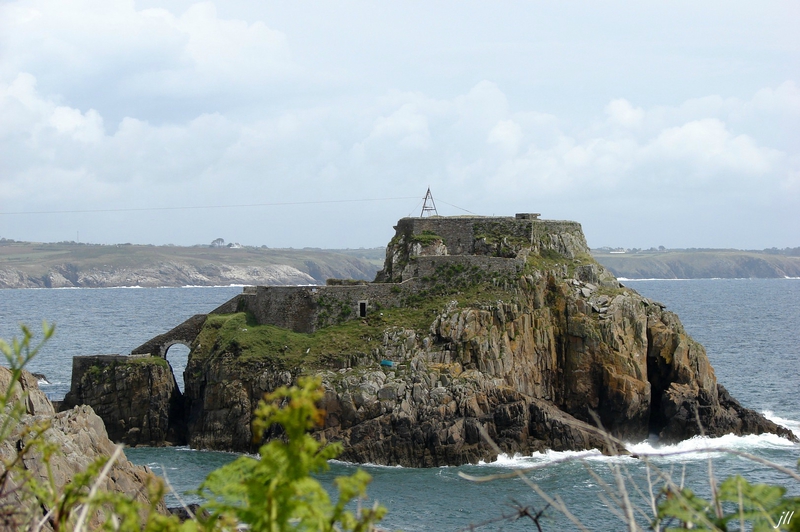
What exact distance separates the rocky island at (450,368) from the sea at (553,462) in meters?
1.14

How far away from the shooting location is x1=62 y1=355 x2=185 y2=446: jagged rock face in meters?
44.5

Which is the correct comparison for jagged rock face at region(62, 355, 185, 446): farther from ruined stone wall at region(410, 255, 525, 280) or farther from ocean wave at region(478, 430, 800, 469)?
ocean wave at region(478, 430, 800, 469)

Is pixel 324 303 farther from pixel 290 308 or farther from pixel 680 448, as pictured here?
pixel 680 448

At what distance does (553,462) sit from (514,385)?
35.9 m

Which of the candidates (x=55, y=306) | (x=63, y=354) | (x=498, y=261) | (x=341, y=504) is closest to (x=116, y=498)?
(x=341, y=504)

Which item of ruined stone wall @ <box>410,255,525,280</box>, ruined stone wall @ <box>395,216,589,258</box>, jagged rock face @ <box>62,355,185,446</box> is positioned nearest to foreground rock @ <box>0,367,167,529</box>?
jagged rock face @ <box>62,355,185,446</box>

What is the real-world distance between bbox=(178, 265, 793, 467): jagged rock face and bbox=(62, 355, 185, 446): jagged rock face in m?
1.35

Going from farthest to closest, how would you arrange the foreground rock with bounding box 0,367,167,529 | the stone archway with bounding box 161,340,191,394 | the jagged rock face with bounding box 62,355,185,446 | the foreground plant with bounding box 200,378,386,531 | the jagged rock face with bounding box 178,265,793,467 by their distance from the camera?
1. the stone archway with bounding box 161,340,191,394
2. the jagged rock face with bounding box 62,355,185,446
3. the jagged rock face with bounding box 178,265,793,467
4. the foreground rock with bounding box 0,367,167,529
5. the foreground plant with bounding box 200,378,386,531

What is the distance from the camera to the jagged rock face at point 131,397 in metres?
44.5

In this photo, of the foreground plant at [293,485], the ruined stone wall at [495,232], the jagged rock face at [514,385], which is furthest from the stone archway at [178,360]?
the foreground plant at [293,485]

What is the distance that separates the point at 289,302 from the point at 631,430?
17.1m

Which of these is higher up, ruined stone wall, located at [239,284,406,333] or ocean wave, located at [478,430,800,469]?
ruined stone wall, located at [239,284,406,333]

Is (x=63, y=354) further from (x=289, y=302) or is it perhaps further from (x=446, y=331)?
(x=446, y=331)

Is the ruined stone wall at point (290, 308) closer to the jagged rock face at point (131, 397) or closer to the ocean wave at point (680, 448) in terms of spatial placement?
the jagged rock face at point (131, 397)
